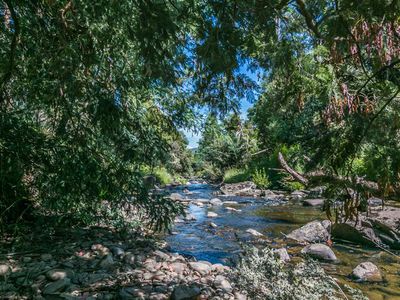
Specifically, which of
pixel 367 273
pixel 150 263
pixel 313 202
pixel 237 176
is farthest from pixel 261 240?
pixel 237 176

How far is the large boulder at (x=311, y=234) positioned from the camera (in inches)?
264

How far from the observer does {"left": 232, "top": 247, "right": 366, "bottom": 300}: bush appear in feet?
8.26

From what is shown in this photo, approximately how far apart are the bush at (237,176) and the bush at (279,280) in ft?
58.6

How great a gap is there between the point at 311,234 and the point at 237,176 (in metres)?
15.3

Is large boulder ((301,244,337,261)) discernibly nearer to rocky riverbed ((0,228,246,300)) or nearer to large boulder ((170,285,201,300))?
rocky riverbed ((0,228,246,300))

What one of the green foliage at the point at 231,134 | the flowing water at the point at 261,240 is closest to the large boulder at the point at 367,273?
the flowing water at the point at 261,240

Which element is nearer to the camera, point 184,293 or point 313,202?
point 184,293

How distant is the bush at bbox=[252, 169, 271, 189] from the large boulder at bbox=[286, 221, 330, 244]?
34.4 feet

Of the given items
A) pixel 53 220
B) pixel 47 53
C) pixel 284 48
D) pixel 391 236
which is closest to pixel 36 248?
pixel 53 220

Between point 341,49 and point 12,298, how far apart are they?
3.44 meters

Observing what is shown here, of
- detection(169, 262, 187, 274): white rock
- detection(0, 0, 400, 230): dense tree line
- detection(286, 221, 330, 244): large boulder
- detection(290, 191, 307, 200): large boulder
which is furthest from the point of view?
detection(290, 191, 307, 200): large boulder

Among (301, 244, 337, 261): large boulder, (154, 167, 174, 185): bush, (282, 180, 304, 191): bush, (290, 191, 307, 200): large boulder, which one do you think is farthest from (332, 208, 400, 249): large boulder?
(154, 167, 174, 185): bush

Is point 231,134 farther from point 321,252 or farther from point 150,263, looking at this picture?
point 321,252

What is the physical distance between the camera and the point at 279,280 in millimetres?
2693
